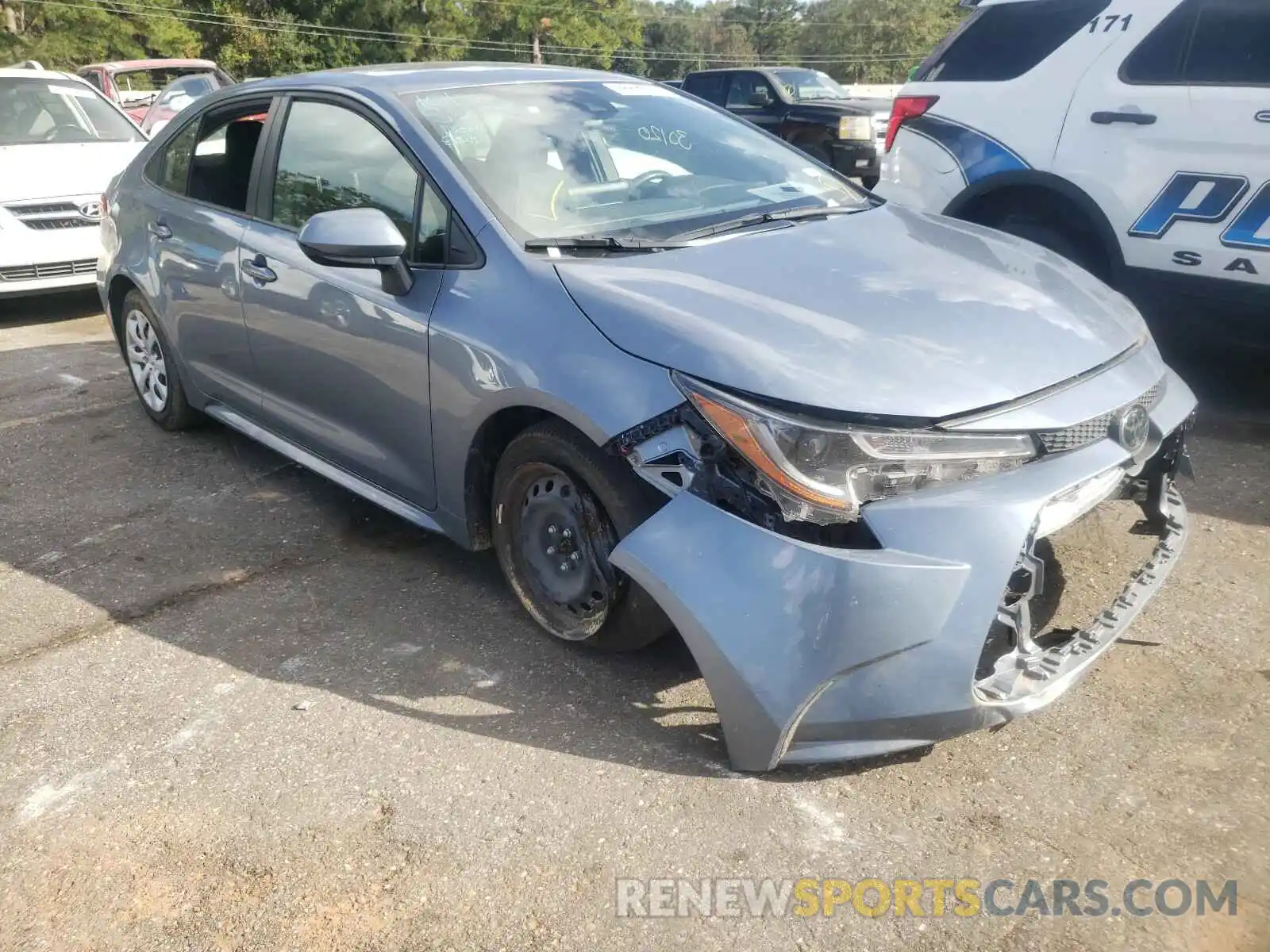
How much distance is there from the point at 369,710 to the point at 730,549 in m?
1.22

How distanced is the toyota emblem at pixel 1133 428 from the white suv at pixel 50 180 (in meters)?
6.69

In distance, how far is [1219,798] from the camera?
2398 mm

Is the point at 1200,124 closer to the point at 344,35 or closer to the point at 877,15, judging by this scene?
the point at 344,35

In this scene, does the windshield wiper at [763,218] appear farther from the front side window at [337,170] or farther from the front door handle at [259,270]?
the front door handle at [259,270]

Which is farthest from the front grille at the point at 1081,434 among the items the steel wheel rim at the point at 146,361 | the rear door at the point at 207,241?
the steel wheel rim at the point at 146,361

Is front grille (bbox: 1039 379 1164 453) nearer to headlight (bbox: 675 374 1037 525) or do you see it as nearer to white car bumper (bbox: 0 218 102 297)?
headlight (bbox: 675 374 1037 525)

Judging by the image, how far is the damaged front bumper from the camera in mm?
2213

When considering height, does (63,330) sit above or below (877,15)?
above

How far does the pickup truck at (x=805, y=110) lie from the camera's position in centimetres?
1259

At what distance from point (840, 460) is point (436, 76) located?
2230 mm

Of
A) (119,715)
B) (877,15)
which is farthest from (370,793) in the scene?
(877,15)

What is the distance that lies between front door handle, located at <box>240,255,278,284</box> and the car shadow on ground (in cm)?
95

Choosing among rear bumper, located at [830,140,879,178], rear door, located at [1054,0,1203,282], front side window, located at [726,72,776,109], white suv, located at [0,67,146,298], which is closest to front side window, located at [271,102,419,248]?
rear door, located at [1054,0,1203,282]

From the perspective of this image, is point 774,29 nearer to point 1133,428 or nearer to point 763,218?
point 763,218
